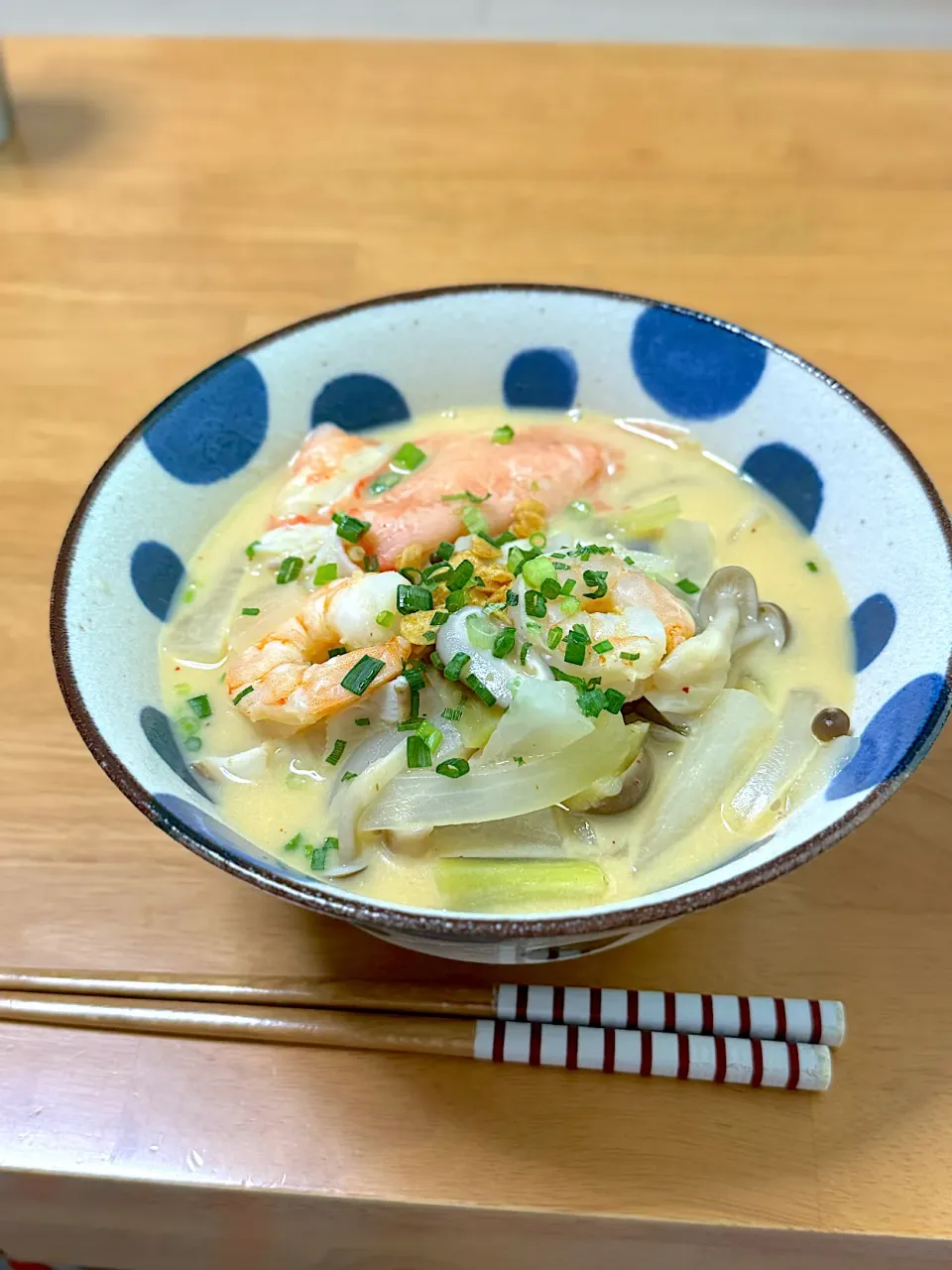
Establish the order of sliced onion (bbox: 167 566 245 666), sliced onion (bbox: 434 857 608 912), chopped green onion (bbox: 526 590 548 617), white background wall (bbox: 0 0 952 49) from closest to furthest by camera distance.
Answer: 1. sliced onion (bbox: 434 857 608 912)
2. chopped green onion (bbox: 526 590 548 617)
3. sliced onion (bbox: 167 566 245 666)
4. white background wall (bbox: 0 0 952 49)

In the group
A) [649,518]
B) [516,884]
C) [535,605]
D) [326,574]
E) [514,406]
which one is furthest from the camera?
[514,406]

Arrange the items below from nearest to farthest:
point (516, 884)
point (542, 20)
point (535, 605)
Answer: point (516, 884)
point (535, 605)
point (542, 20)

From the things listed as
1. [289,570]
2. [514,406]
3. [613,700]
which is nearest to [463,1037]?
[613,700]

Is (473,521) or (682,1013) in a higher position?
(473,521)

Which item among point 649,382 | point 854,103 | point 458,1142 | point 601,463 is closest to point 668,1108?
point 458,1142

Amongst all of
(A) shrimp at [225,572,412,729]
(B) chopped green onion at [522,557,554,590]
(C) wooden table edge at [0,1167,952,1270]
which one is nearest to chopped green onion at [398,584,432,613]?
(A) shrimp at [225,572,412,729]

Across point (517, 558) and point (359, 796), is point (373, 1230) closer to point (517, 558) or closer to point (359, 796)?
point (359, 796)

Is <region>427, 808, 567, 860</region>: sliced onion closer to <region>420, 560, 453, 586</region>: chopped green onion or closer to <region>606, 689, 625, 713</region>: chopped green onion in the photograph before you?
<region>606, 689, 625, 713</region>: chopped green onion
